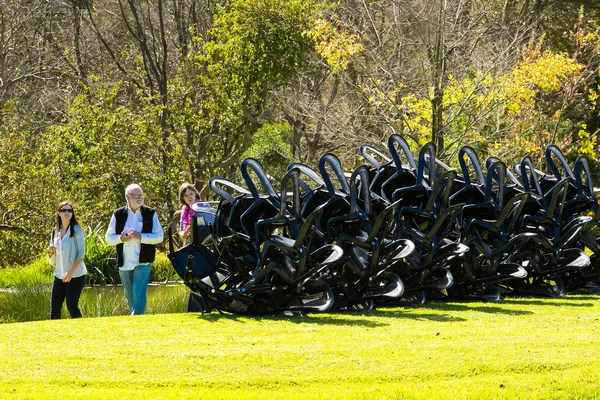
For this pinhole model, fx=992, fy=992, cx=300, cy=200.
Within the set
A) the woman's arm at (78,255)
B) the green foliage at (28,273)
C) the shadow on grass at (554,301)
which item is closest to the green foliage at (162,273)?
the green foliage at (28,273)

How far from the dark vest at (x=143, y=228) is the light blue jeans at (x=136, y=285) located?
0.11 m

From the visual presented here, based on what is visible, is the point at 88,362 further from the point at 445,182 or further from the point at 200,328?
the point at 445,182

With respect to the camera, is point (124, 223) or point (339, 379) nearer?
point (339, 379)

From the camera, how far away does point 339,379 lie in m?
8.05

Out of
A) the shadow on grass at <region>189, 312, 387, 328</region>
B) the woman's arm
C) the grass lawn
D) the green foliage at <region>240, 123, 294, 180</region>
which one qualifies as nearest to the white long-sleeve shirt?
the woman's arm

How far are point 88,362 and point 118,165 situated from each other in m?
14.6

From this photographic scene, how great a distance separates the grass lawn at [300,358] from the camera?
7.78m

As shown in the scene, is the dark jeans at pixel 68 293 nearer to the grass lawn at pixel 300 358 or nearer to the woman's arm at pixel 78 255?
the woman's arm at pixel 78 255

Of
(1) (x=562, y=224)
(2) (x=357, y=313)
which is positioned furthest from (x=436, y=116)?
(2) (x=357, y=313)

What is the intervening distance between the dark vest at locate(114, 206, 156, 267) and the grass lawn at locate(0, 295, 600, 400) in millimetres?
918

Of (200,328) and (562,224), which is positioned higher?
(562,224)

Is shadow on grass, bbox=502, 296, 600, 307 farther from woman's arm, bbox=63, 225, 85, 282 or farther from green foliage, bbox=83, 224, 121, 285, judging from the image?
green foliage, bbox=83, 224, 121, 285

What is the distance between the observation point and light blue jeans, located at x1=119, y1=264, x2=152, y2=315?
1173 cm

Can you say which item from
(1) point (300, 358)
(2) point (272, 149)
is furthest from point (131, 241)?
(2) point (272, 149)
